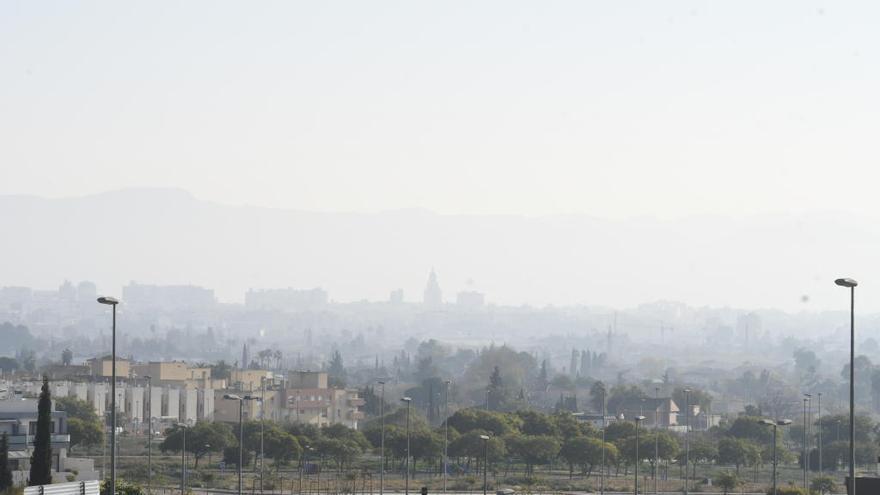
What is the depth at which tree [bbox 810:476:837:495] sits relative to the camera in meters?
68.1

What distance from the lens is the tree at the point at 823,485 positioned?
223 ft

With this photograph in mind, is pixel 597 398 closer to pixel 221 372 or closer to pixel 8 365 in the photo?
pixel 221 372

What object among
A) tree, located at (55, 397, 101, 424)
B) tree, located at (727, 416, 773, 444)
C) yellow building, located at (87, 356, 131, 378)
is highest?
yellow building, located at (87, 356, 131, 378)

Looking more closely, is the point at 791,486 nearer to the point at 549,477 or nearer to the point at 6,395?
the point at 549,477

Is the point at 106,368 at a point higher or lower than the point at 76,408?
higher

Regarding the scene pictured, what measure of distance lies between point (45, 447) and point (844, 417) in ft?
214

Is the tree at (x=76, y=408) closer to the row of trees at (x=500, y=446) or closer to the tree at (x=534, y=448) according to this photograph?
the row of trees at (x=500, y=446)

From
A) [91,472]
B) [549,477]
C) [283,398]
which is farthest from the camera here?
[283,398]

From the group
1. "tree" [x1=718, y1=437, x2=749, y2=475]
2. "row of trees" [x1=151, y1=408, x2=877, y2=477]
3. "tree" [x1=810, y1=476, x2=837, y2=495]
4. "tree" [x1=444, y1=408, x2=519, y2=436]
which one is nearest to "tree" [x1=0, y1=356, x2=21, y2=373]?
"row of trees" [x1=151, y1=408, x2=877, y2=477]

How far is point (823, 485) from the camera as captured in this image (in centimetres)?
6925

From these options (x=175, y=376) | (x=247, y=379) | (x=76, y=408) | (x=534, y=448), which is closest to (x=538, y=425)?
(x=534, y=448)

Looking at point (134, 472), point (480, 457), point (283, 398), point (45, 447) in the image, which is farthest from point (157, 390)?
point (45, 447)

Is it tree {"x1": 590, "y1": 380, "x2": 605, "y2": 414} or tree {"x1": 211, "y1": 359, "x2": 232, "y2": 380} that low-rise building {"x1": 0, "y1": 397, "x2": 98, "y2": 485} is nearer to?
tree {"x1": 211, "y1": 359, "x2": 232, "y2": 380}

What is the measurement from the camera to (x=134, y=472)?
69500 millimetres
